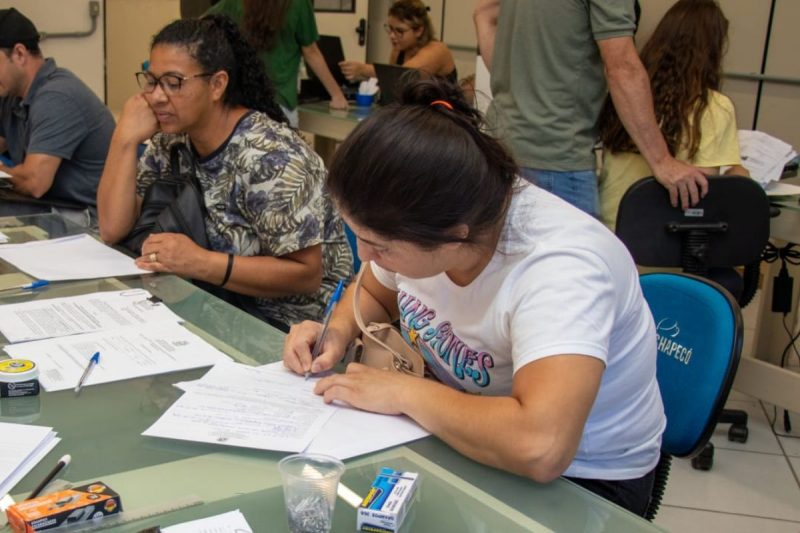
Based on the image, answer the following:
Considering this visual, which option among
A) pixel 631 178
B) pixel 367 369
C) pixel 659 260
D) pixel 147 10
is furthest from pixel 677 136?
pixel 147 10

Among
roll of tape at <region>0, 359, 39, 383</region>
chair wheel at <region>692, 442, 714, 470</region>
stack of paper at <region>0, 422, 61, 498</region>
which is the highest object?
roll of tape at <region>0, 359, 39, 383</region>

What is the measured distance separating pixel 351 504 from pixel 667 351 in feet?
2.48

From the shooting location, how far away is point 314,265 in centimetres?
202

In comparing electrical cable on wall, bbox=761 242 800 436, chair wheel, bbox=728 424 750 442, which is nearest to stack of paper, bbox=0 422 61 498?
chair wheel, bbox=728 424 750 442

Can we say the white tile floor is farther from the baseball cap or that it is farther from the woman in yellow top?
the baseball cap

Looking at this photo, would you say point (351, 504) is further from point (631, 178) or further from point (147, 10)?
point (147, 10)

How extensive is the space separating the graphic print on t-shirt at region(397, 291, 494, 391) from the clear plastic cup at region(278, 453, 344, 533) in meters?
0.34

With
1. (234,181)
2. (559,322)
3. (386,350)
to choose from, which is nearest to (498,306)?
(559,322)

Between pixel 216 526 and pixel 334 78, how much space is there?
4277 mm

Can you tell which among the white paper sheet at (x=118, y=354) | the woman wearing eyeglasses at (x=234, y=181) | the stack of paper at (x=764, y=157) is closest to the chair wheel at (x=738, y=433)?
the stack of paper at (x=764, y=157)

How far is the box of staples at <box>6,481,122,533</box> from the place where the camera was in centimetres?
90

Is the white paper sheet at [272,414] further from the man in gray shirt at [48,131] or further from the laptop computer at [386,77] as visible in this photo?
the laptop computer at [386,77]

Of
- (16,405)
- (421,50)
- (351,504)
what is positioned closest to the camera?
(351,504)

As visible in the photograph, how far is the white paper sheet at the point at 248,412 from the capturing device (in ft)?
3.72
